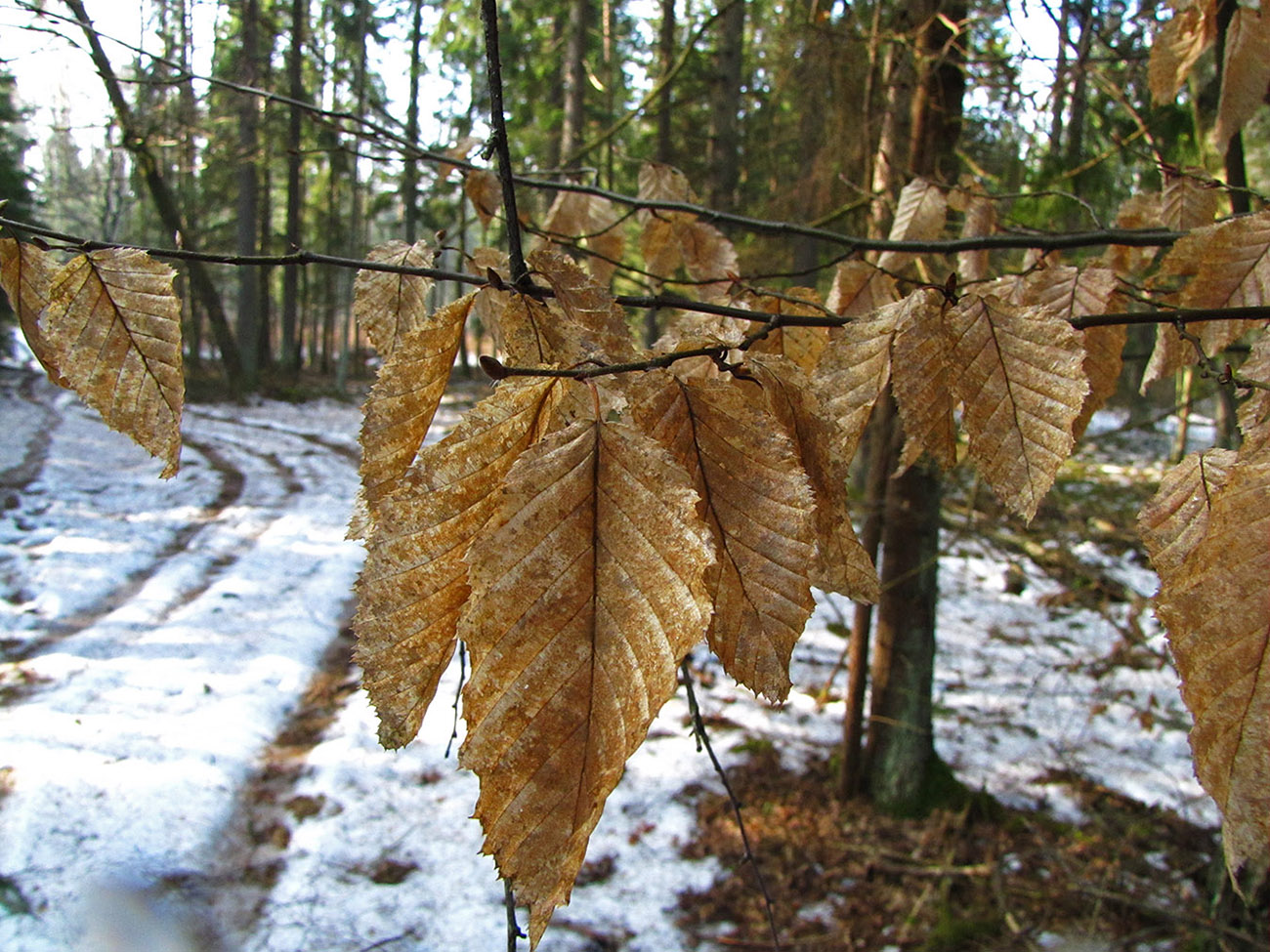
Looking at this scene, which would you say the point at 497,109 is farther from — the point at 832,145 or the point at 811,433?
the point at 832,145

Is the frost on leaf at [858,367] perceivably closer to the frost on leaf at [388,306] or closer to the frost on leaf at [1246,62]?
the frost on leaf at [388,306]

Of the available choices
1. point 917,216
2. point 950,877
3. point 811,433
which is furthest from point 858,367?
point 950,877

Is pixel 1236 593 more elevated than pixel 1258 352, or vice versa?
pixel 1258 352

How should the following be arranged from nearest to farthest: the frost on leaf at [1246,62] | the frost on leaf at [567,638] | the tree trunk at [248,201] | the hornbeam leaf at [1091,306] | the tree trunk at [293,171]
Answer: the frost on leaf at [567,638] < the hornbeam leaf at [1091,306] < the frost on leaf at [1246,62] < the tree trunk at [248,201] < the tree trunk at [293,171]

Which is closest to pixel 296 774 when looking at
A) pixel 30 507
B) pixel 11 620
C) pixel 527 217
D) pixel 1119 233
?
pixel 11 620

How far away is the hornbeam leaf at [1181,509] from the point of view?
61cm

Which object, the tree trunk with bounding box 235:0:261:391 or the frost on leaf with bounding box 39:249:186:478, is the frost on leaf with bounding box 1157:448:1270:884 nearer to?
the frost on leaf with bounding box 39:249:186:478

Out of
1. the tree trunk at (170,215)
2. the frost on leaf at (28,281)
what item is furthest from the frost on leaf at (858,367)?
the tree trunk at (170,215)

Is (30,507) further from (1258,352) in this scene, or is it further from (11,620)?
(1258,352)

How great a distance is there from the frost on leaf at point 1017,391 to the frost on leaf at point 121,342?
0.68m

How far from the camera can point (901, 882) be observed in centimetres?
389

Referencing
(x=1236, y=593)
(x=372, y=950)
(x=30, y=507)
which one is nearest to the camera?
(x=1236, y=593)

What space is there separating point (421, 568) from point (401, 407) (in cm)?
18

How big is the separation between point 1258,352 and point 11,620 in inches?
259
